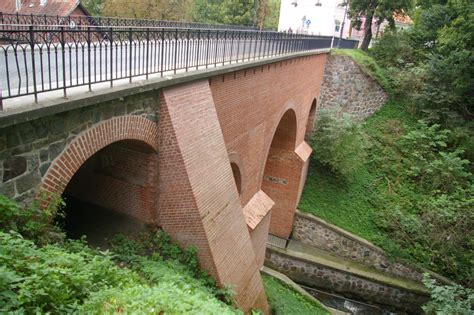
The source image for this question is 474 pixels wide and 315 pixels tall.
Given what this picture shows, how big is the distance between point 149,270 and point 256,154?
519 cm

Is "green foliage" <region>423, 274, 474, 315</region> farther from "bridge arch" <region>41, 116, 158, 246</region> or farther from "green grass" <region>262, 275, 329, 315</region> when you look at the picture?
"bridge arch" <region>41, 116, 158, 246</region>

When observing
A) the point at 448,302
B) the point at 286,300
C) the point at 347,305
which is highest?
the point at 448,302

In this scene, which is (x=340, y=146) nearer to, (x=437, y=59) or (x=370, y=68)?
(x=370, y=68)

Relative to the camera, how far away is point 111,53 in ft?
15.5

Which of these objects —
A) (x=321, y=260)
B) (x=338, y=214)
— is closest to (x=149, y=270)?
(x=321, y=260)

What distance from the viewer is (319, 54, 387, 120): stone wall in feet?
58.4

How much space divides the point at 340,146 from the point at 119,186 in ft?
35.2

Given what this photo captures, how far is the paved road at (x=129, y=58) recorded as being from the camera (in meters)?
4.89

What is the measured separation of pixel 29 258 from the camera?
139 inches

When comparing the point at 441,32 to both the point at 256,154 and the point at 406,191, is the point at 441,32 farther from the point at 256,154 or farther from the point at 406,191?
the point at 256,154

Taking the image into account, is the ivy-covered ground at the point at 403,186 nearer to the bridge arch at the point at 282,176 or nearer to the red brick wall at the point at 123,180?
the bridge arch at the point at 282,176

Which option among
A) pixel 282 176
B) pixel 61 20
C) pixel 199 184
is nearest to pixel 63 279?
pixel 199 184

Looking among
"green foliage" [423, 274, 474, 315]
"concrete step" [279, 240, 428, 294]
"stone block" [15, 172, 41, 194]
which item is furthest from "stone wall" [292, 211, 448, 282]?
"stone block" [15, 172, 41, 194]

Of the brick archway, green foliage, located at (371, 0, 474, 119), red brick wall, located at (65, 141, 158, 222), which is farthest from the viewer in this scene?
green foliage, located at (371, 0, 474, 119)
